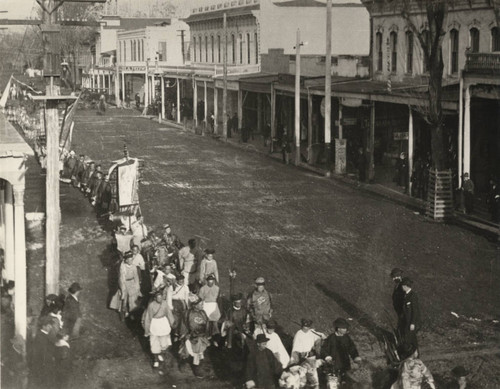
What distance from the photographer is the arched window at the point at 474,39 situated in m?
28.5

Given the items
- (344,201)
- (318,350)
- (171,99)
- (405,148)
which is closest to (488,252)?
(344,201)

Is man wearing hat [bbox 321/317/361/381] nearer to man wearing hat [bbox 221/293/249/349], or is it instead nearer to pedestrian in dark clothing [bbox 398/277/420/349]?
pedestrian in dark clothing [bbox 398/277/420/349]

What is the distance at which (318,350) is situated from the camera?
10727 mm

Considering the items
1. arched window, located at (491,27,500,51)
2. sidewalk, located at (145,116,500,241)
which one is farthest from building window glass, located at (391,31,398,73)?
arched window, located at (491,27,500,51)

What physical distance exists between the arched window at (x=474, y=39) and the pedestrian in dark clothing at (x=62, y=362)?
21330mm

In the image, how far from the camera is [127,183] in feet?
65.0

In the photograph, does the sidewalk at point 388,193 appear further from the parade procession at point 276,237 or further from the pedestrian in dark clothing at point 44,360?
the pedestrian in dark clothing at point 44,360

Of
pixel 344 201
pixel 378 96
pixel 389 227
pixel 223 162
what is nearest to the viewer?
pixel 389 227

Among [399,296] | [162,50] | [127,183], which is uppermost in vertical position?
[162,50]

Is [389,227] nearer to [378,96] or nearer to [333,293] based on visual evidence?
[333,293]

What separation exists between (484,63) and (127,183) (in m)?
9.43

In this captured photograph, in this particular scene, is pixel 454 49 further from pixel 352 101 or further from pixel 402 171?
pixel 402 171

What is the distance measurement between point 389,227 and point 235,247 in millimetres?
4116

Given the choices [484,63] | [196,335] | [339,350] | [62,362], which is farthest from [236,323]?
[484,63]
